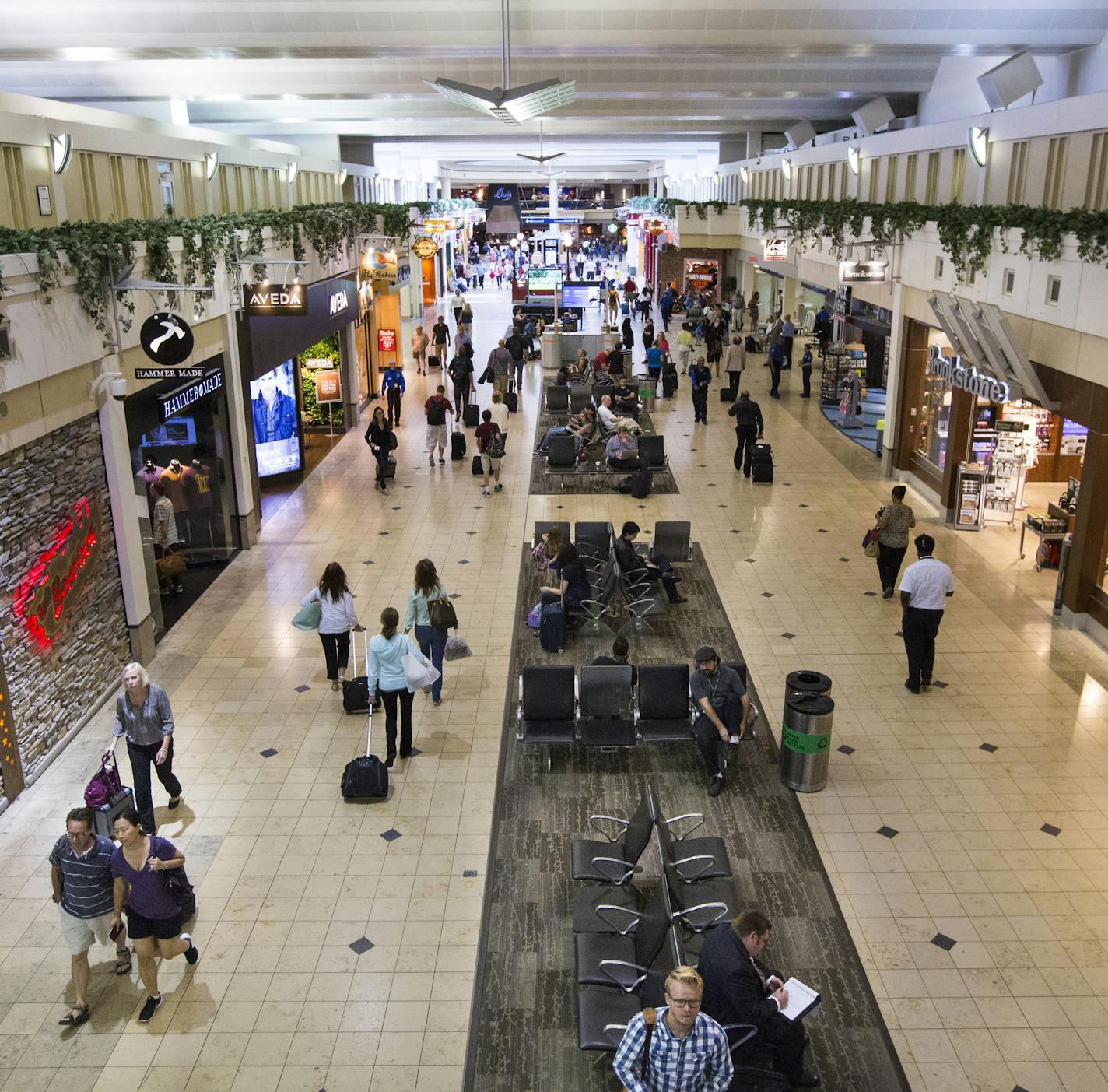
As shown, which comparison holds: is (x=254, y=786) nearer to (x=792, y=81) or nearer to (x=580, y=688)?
(x=580, y=688)

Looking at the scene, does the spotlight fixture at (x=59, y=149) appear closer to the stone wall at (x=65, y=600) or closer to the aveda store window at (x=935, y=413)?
the stone wall at (x=65, y=600)

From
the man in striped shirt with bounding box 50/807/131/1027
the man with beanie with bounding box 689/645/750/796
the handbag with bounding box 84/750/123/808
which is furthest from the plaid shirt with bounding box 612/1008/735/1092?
the handbag with bounding box 84/750/123/808

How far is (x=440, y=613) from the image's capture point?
30.6 ft

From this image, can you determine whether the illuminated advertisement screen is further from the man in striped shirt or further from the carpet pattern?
the man in striped shirt

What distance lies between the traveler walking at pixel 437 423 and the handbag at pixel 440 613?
860 cm

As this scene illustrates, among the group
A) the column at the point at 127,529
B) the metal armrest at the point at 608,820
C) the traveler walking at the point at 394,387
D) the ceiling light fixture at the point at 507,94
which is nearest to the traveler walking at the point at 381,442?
the traveler walking at the point at 394,387

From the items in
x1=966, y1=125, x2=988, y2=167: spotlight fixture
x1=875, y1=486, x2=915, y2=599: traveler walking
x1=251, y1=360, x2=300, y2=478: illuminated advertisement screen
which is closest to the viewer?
x1=875, y1=486, x2=915, y2=599: traveler walking

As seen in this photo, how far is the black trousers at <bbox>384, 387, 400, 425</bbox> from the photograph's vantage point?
20.7m

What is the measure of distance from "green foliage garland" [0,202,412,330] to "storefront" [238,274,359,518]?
683 millimetres

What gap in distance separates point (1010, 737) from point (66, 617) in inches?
317

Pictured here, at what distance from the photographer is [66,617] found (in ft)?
29.7

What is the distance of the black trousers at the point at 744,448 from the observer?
17.4 metres

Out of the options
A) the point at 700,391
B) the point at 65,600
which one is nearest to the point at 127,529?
the point at 65,600

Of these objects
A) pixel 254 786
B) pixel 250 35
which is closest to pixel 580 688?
pixel 254 786
